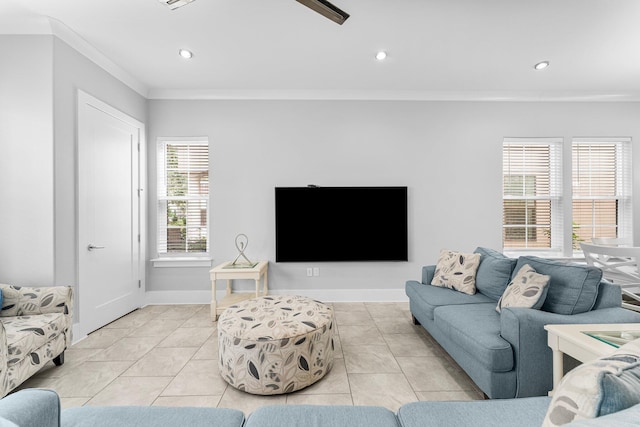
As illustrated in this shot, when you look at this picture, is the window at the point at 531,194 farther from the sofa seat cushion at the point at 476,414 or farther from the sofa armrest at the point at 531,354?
the sofa seat cushion at the point at 476,414

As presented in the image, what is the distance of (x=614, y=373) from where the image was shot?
2.31ft

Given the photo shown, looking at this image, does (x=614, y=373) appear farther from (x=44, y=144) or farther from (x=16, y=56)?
(x=16, y=56)

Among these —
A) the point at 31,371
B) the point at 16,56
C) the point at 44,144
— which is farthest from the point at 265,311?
the point at 16,56

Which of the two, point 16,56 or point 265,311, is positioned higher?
point 16,56

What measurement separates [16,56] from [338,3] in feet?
9.02

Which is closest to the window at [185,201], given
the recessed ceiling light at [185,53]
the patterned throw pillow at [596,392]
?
the recessed ceiling light at [185,53]

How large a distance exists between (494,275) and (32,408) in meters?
2.95

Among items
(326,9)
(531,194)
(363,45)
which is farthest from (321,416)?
(531,194)

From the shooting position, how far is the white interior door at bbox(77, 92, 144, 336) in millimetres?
2906

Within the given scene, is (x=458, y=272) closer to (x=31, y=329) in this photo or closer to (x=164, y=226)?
(x=31, y=329)

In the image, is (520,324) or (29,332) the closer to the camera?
(520,324)

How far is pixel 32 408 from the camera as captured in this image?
910 mm

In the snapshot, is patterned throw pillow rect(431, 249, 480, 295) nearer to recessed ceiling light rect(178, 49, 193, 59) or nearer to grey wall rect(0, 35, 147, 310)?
recessed ceiling light rect(178, 49, 193, 59)

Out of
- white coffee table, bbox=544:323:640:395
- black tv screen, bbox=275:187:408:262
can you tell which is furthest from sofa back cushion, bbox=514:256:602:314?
black tv screen, bbox=275:187:408:262
